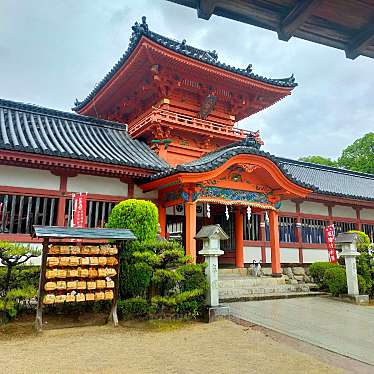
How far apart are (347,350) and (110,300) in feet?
16.0

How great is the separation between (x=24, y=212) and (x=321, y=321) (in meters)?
8.49

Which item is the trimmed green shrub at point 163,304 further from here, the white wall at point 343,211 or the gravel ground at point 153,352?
the white wall at point 343,211

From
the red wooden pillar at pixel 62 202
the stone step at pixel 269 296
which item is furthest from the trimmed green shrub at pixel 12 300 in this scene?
the stone step at pixel 269 296

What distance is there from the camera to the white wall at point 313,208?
52.2ft

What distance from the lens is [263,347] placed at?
5766 millimetres

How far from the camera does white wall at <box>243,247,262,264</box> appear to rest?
1416cm

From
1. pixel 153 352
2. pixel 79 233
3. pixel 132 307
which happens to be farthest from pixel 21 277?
pixel 153 352

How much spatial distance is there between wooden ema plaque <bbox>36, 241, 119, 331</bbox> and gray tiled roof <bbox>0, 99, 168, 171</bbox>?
3.57 m

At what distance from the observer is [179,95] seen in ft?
48.6

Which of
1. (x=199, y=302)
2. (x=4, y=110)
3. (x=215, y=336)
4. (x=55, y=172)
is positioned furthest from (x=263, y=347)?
(x=4, y=110)

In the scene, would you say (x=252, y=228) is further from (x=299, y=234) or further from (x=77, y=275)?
(x=77, y=275)

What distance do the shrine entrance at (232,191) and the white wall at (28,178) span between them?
3.06 meters

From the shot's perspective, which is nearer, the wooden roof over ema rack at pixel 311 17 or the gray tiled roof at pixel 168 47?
the wooden roof over ema rack at pixel 311 17

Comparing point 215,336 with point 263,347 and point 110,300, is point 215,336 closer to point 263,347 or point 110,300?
point 263,347
